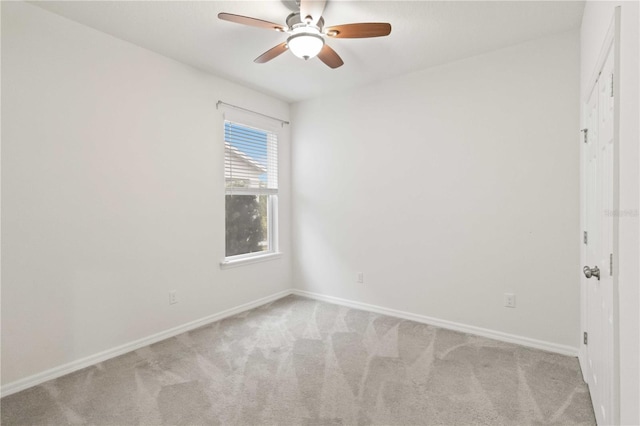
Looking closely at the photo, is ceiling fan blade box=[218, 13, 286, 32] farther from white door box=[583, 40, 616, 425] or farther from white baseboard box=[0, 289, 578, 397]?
white baseboard box=[0, 289, 578, 397]

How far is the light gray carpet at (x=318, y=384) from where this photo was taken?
1.93 m

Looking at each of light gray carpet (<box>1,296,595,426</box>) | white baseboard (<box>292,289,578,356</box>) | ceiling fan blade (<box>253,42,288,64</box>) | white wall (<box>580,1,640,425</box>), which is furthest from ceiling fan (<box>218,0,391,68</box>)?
white baseboard (<box>292,289,578,356</box>)

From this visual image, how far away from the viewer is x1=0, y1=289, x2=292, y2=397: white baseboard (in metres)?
2.21

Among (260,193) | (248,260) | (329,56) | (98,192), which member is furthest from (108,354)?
(329,56)

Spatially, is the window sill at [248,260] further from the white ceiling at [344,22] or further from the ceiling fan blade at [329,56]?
the ceiling fan blade at [329,56]

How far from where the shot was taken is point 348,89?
12.8ft

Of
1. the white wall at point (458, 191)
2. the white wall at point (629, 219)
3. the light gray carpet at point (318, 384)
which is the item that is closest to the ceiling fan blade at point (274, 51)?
the white wall at point (458, 191)

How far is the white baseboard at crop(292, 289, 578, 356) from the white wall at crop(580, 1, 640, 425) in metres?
1.79

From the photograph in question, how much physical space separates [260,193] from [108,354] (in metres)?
2.24

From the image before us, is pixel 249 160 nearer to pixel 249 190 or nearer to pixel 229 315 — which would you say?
pixel 249 190

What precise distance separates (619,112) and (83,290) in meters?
3.40

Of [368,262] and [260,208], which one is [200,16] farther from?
[368,262]

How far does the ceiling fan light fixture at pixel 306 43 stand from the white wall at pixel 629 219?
1.52m

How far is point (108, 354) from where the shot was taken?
2.66m
